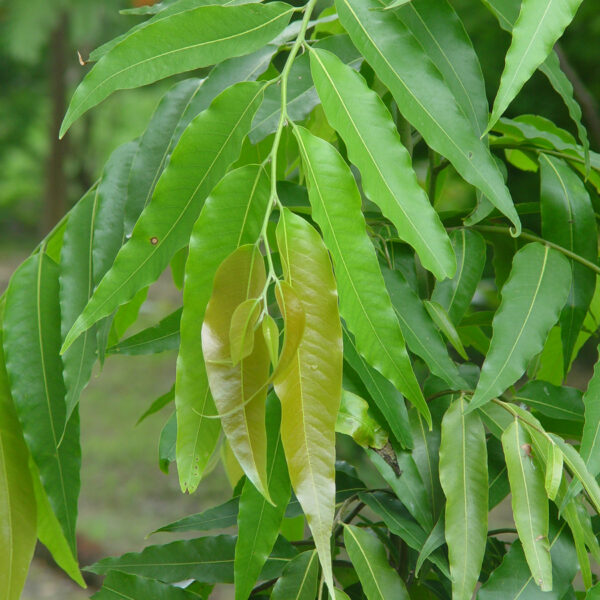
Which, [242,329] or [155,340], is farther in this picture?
[155,340]

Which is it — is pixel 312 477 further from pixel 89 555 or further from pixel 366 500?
pixel 89 555

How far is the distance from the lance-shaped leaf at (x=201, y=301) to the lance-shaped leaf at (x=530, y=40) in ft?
0.37

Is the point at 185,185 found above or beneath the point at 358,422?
above

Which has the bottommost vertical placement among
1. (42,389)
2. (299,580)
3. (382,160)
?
(299,580)

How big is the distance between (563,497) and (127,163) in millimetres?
315

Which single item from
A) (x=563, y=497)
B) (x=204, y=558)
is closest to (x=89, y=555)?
(x=204, y=558)

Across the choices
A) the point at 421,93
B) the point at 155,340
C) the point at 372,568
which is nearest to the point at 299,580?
the point at 372,568

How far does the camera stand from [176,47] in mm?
356

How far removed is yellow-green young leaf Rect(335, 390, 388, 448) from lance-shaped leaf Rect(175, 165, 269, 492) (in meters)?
0.08

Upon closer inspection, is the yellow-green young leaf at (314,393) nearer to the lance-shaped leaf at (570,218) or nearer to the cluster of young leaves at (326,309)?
the cluster of young leaves at (326,309)

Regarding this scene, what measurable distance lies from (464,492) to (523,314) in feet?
0.32

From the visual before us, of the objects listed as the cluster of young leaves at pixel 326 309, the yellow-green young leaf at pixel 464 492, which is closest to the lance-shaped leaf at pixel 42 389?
the cluster of young leaves at pixel 326 309

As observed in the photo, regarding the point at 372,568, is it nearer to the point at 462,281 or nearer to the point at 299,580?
the point at 299,580

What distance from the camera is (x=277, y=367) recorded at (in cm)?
28
